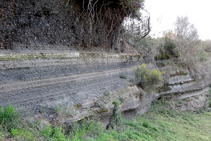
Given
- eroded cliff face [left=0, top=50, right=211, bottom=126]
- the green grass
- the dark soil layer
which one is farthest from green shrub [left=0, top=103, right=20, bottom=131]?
the dark soil layer

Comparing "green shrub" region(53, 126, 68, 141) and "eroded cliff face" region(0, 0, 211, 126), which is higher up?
"eroded cliff face" region(0, 0, 211, 126)

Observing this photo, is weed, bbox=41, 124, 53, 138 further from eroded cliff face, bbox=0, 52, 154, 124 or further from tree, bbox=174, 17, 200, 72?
tree, bbox=174, 17, 200, 72

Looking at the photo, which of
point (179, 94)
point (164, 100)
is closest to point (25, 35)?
point (164, 100)

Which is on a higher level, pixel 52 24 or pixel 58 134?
pixel 52 24

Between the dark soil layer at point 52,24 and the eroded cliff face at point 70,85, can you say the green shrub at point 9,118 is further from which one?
the dark soil layer at point 52,24

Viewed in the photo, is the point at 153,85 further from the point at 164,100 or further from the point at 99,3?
the point at 99,3

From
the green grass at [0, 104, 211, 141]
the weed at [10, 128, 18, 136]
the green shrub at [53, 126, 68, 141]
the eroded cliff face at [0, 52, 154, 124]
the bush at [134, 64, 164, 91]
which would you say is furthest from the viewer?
the bush at [134, 64, 164, 91]

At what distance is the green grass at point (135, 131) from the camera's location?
9.67ft

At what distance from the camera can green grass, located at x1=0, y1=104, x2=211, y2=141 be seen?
295 cm

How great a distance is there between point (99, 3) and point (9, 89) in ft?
14.0

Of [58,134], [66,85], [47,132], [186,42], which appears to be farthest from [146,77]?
[186,42]

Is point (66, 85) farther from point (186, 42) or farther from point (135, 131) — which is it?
point (186, 42)

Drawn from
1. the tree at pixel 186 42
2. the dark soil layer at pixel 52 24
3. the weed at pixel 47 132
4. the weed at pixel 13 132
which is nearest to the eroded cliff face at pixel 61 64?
the dark soil layer at pixel 52 24

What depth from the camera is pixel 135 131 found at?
539 centimetres
